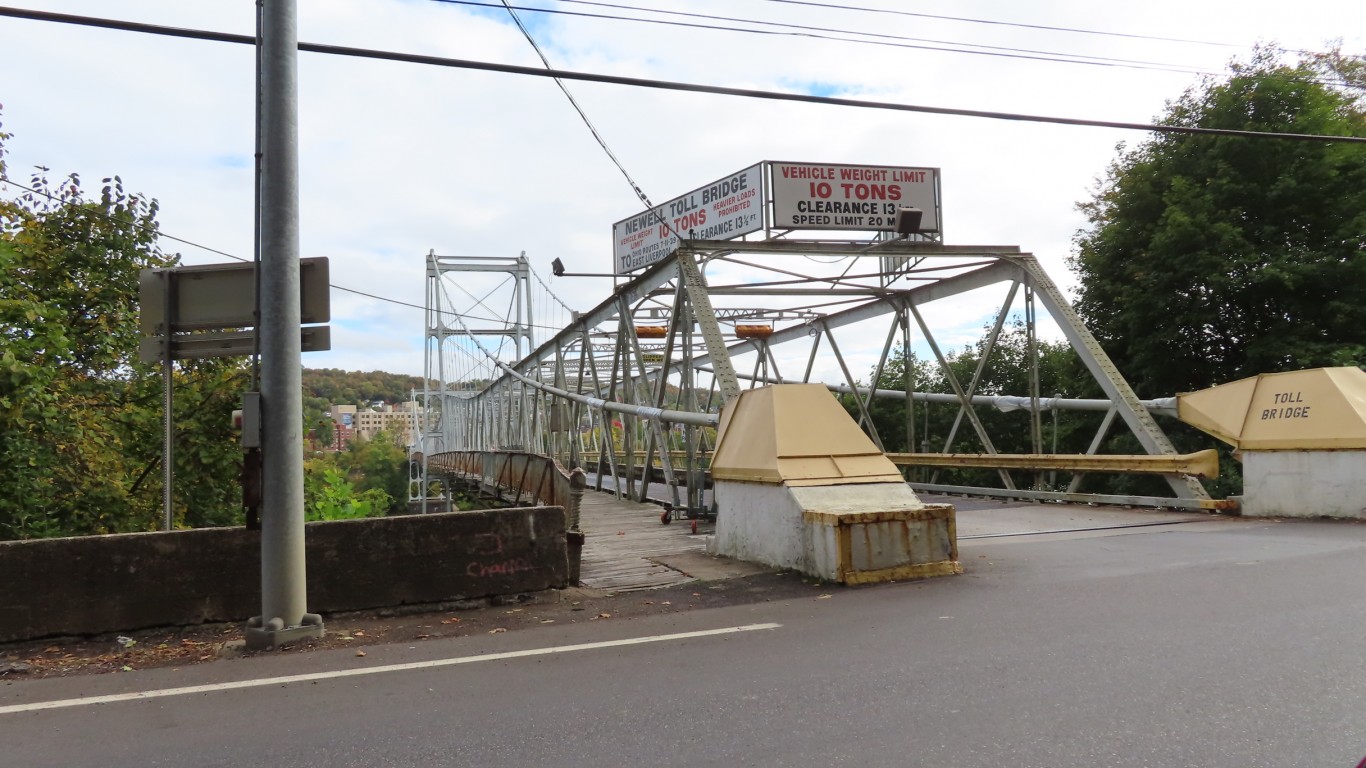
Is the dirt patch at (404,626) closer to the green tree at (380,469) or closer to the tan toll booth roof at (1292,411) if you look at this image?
the tan toll booth roof at (1292,411)

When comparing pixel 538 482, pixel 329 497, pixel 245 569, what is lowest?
pixel 329 497

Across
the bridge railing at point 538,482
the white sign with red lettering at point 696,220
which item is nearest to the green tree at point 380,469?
the bridge railing at point 538,482

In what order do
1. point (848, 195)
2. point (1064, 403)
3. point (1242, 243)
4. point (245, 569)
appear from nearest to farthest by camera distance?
point (245, 569) → point (848, 195) → point (1064, 403) → point (1242, 243)

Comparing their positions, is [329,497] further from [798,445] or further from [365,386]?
[365,386]

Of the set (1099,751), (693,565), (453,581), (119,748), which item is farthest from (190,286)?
(1099,751)

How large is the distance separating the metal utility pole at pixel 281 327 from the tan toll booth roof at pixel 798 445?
3.85m

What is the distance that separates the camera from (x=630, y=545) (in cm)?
984

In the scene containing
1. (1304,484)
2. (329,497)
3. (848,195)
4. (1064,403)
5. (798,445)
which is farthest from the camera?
(329,497)

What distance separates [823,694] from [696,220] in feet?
36.2

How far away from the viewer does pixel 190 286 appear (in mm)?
6281

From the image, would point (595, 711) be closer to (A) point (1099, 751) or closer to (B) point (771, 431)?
(A) point (1099, 751)

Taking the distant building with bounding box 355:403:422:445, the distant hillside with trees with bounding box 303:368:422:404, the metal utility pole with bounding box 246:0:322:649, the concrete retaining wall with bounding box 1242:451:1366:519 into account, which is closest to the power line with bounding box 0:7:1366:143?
the metal utility pole with bounding box 246:0:322:649

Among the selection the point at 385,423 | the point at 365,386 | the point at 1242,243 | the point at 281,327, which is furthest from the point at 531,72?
the point at 385,423

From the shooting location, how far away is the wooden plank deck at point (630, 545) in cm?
762
